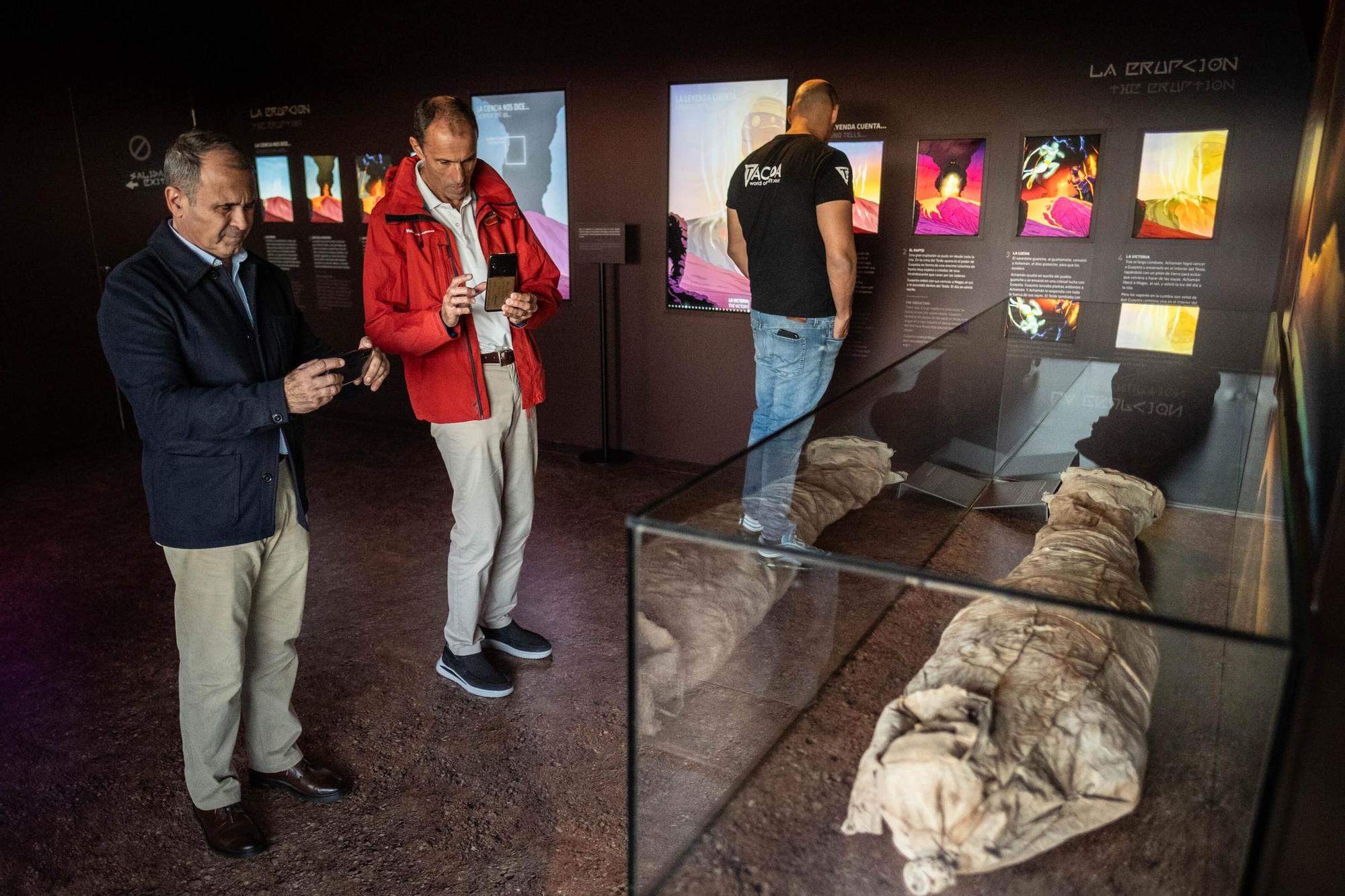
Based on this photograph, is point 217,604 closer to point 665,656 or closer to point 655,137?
point 665,656

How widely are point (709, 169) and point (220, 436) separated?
3.71 metres

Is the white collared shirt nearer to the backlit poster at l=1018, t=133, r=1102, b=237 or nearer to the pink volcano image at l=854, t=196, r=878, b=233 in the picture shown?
the pink volcano image at l=854, t=196, r=878, b=233

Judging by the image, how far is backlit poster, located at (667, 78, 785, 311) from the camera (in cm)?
503

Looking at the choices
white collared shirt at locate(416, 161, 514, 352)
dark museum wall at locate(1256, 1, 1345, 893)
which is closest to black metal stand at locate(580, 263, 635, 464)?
white collared shirt at locate(416, 161, 514, 352)

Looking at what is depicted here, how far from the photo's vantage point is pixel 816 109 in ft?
12.3

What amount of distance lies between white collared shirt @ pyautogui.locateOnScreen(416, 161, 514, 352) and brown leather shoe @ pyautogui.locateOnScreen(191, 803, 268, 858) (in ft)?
4.82

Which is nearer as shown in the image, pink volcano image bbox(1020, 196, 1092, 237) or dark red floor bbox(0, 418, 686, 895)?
dark red floor bbox(0, 418, 686, 895)

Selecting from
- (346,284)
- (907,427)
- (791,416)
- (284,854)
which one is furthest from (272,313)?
(346,284)

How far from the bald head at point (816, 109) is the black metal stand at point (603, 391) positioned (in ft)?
6.48

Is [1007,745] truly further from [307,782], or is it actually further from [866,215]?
[866,215]

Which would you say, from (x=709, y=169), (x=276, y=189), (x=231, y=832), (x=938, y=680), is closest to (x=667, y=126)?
(x=709, y=169)

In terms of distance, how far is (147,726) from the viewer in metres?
2.92

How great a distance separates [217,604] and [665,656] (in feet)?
4.14

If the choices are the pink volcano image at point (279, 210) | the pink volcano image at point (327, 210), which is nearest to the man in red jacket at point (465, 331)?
the pink volcano image at point (327, 210)
